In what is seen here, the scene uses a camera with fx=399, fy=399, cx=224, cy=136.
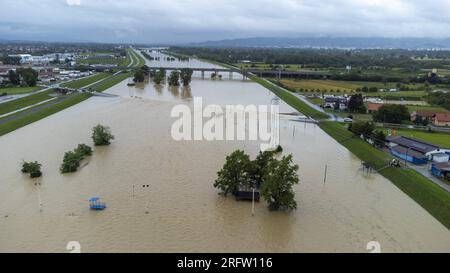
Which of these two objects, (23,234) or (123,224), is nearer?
(23,234)

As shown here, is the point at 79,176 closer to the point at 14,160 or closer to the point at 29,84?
the point at 14,160

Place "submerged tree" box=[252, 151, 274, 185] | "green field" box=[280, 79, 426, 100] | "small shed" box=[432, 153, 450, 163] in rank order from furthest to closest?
"green field" box=[280, 79, 426, 100] → "small shed" box=[432, 153, 450, 163] → "submerged tree" box=[252, 151, 274, 185]

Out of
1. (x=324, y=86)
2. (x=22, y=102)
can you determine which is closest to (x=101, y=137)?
(x=22, y=102)

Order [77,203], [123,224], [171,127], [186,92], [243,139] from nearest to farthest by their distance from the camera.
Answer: [123,224] < [77,203] < [243,139] < [171,127] < [186,92]

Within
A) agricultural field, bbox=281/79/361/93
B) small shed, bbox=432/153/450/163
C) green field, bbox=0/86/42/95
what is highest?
agricultural field, bbox=281/79/361/93

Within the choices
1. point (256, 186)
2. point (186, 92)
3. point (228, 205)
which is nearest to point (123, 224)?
point (228, 205)

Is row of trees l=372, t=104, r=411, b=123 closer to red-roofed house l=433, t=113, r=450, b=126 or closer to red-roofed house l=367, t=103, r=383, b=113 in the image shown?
red-roofed house l=433, t=113, r=450, b=126

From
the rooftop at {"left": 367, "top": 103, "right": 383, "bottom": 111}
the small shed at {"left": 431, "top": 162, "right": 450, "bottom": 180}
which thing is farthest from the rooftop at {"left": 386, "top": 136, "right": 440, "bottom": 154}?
the rooftop at {"left": 367, "top": 103, "right": 383, "bottom": 111}
